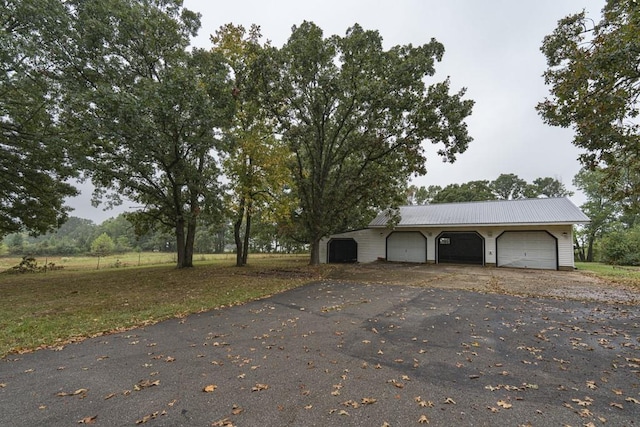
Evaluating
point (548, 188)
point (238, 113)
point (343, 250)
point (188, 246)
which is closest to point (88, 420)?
point (238, 113)

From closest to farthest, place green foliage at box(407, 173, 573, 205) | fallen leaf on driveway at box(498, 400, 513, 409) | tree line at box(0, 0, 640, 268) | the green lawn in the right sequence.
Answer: fallen leaf on driveway at box(498, 400, 513, 409) → tree line at box(0, 0, 640, 268) → the green lawn → green foliage at box(407, 173, 573, 205)

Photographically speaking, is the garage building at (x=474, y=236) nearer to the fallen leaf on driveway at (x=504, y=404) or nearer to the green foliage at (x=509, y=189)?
the fallen leaf on driveway at (x=504, y=404)

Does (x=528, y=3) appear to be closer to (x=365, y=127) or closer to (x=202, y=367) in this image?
(x=365, y=127)

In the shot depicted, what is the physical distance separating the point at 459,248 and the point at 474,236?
1.84 metres

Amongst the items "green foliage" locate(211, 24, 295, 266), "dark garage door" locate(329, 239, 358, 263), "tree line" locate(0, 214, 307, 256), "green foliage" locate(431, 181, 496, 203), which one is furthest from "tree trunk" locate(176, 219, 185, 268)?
"green foliage" locate(431, 181, 496, 203)

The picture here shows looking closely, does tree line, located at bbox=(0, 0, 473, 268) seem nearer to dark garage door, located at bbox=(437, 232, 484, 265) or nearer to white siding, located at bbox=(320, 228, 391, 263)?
white siding, located at bbox=(320, 228, 391, 263)

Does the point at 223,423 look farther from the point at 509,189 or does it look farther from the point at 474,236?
the point at 509,189

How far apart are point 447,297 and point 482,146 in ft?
64.5

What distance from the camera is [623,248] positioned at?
62.3 feet

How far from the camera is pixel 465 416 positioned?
265 centimetres

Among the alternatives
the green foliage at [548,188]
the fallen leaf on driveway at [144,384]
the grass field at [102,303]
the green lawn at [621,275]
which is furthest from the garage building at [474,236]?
the green foliage at [548,188]

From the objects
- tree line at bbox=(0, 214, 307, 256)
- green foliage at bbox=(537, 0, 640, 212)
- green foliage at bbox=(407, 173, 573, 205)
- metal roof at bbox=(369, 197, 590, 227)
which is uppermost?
green foliage at bbox=(407, 173, 573, 205)

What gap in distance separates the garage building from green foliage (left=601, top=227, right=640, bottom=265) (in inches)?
244

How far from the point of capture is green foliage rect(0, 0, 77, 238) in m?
8.56
